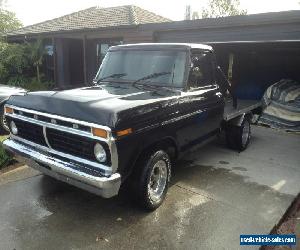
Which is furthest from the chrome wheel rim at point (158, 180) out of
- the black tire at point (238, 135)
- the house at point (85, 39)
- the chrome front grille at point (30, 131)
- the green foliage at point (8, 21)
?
the green foliage at point (8, 21)

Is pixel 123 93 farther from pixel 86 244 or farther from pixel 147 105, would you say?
pixel 86 244

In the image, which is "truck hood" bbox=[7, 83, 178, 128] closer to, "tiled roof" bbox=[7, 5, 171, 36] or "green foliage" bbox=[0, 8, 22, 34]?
"tiled roof" bbox=[7, 5, 171, 36]

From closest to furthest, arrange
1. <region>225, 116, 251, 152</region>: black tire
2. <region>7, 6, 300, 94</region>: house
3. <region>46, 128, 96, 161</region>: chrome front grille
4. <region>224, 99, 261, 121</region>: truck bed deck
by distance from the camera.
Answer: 1. <region>46, 128, 96, 161</region>: chrome front grille
2. <region>224, 99, 261, 121</region>: truck bed deck
3. <region>225, 116, 251, 152</region>: black tire
4. <region>7, 6, 300, 94</region>: house

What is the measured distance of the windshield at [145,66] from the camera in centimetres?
480

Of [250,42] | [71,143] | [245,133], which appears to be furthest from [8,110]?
[250,42]

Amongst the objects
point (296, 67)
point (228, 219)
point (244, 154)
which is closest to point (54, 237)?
point (228, 219)

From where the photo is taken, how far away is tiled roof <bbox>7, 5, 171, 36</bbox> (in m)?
15.4

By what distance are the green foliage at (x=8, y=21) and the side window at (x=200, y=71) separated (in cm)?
2115

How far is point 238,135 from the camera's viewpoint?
6.83 m

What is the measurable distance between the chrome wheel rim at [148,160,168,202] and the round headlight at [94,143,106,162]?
96 cm

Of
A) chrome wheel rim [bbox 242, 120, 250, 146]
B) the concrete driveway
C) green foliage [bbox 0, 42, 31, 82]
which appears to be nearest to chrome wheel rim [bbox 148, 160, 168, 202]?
the concrete driveway

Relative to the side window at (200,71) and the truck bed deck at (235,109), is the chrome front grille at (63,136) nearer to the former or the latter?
the side window at (200,71)

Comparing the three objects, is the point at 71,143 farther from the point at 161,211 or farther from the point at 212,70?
the point at 212,70

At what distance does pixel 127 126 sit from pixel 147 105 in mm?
513
